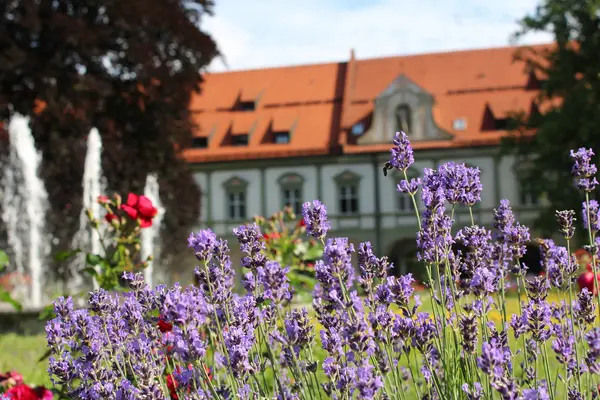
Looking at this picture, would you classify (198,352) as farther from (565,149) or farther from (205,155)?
(205,155)

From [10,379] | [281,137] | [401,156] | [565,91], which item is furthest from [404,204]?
[401,156]

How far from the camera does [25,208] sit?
16109 mm

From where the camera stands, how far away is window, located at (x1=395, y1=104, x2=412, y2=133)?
1147 inches

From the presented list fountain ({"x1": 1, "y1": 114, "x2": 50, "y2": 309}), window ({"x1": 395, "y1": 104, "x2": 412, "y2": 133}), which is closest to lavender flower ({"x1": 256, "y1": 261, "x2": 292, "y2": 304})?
fountain ({"x1": 1, "y1": 114, "x2": 50, "y2": 309})

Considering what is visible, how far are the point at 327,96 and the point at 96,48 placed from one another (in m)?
15.1

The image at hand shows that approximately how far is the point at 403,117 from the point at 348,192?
323 cm

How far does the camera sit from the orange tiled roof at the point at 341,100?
95.3 ft

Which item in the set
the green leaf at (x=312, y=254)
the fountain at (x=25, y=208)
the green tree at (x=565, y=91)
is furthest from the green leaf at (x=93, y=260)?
the green tree at (x=565, y=91)

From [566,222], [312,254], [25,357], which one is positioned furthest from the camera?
[25,357]

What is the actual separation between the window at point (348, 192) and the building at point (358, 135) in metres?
0.04

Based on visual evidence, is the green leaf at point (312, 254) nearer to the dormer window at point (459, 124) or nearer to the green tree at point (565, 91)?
the green tree at point (565, 91)

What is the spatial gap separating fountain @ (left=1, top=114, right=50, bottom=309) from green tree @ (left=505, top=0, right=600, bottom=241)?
38.5 ft

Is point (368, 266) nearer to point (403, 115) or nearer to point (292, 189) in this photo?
point (403, 115)

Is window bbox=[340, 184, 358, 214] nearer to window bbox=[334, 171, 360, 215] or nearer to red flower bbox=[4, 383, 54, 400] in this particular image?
window bbox=[334, 171, 360, 215]
